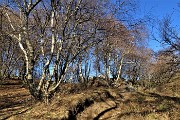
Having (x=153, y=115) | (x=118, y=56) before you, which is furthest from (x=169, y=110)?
(x=118, y=56)

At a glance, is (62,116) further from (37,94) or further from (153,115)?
(153,115)

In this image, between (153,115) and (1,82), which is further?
(1,82)

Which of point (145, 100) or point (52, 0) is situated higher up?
point (52, 0)

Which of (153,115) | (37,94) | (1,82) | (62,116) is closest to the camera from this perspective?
(62,116)

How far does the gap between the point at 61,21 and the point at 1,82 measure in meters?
12.9

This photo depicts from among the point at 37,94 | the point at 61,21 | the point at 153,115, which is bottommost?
the point at 153,115

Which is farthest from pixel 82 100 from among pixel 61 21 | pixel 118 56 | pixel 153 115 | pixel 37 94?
pixel 118 56

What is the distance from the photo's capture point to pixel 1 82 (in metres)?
25.3

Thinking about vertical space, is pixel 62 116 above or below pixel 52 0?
below

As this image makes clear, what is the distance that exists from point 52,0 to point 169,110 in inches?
276

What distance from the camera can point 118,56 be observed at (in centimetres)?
3875

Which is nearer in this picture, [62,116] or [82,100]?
[62,116]

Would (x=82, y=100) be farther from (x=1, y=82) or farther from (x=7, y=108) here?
(x=1, y=82)

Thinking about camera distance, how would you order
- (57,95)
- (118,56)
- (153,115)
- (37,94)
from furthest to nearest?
(118,56)
(57,95)
(37,94)
(153,115)
